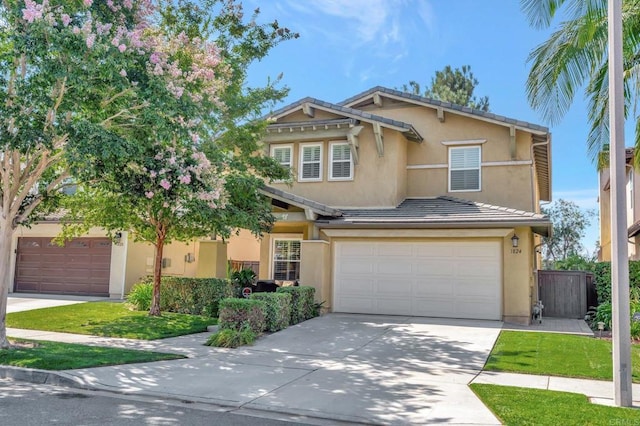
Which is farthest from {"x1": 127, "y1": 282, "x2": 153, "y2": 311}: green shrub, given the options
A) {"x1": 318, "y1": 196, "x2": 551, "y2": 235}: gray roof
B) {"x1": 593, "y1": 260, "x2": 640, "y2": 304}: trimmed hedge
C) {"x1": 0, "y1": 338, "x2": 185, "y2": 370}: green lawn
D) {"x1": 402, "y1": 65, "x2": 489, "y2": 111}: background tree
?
{"x1": 402, "y1": 65, "x2": 489, "y2": 111}: background tree

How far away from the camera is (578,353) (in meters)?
10.1

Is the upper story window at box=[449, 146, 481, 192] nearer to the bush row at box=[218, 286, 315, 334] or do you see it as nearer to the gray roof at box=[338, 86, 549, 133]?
the gray roof at box=[338, 86, 549, 133]

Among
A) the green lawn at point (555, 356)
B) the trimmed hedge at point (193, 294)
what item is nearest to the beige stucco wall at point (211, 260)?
the trimmed hedge at point (193, 294)

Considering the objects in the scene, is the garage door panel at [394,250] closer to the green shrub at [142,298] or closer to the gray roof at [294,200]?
the gray roof at [294,200]

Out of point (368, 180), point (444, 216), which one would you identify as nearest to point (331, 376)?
point (444, 216)

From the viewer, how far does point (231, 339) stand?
34.8 feet

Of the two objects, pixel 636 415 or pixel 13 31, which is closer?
pixel 636 415

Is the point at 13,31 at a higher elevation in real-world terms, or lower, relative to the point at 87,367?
higher

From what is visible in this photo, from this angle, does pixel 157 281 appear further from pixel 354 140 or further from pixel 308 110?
pixel 308 110

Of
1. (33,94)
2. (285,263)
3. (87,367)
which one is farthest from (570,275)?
(33,94)

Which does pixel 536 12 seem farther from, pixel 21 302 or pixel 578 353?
pixel 21 302

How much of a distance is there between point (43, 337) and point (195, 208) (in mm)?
4415

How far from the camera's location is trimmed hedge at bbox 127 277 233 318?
1521 centimetres

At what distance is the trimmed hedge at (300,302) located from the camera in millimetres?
13453
